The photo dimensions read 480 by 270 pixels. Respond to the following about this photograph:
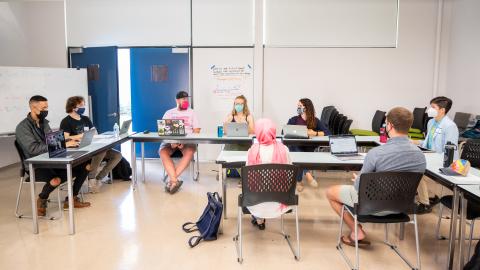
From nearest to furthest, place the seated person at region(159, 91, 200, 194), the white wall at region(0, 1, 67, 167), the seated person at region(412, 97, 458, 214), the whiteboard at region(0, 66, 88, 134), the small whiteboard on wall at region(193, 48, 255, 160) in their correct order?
1. the seated person at region(412, 97, 458, 214)
2. the seated person at region(159, 91, 200, 194)
3. the whiteboard at region(0, 66, 88, 134)
4. the white wall at region(0, 1, 67, 167)
5. the small whiteboard on wall at region(193, 48, 255, 160)

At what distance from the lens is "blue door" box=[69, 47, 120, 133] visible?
22.0 ft

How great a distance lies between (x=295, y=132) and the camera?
484cm

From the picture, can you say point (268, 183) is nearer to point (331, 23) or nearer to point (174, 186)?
point (174, 186)

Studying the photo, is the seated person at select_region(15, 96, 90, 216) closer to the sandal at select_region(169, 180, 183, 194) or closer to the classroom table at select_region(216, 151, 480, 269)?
the sandal at select_region(169, 180, 183, 194)

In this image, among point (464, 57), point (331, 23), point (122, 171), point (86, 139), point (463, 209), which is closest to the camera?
point (463, 209)

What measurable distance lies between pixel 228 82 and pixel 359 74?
2.19m

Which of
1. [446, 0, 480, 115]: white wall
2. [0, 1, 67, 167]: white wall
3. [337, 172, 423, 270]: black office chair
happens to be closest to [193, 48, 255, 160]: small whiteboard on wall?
[0, 1, 67, 167]: white wall

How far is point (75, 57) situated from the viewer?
6902mm

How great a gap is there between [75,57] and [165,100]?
1752 mm

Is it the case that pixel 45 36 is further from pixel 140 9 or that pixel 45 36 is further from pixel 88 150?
pixel 88 150

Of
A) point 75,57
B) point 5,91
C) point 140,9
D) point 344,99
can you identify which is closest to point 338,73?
point 344,99

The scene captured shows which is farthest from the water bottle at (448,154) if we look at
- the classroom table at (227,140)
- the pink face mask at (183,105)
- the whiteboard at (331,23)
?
the whiteboard at (331,23)

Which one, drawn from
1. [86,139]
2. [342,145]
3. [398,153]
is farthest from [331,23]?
[86,139]

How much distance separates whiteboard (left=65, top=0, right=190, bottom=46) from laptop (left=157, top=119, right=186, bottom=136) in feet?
7.10
